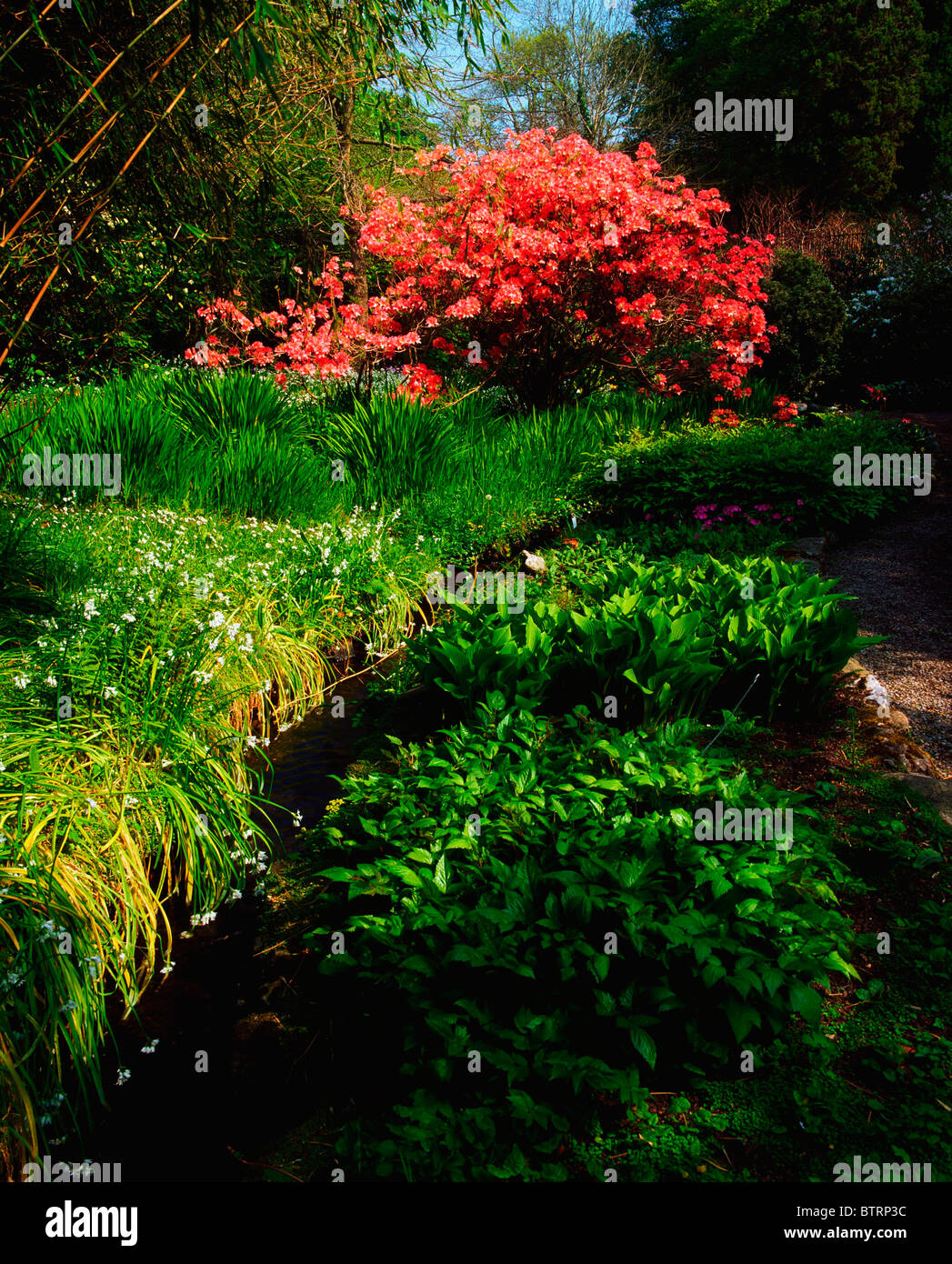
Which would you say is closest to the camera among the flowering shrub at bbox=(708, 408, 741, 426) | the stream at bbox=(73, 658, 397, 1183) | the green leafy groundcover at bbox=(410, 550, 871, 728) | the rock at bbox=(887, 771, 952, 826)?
the stream at bbox=(73, 658, 397, 1183)

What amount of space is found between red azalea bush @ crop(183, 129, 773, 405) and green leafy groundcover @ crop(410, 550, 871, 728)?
544 cm

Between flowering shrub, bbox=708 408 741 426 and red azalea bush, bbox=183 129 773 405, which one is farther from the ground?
red azalea bush, bbox=183 129 773 405

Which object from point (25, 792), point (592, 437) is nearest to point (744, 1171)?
point (25, 792)

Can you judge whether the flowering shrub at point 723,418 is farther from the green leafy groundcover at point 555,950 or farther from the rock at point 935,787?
the green leafy groundcover at point 555,950

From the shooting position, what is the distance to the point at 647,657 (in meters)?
3.49

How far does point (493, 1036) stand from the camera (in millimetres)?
2123

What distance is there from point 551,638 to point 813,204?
21377 millimetres

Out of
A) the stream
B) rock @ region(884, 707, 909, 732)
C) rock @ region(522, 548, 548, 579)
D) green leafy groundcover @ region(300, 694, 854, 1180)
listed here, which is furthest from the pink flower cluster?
the stream

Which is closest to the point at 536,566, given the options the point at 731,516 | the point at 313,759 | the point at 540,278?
the point at 731,516

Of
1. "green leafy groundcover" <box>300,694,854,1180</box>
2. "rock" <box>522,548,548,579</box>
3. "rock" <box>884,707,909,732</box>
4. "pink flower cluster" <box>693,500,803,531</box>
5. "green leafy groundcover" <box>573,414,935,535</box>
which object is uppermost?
"green leafy groundcover" <box>573,414,935,535</box>

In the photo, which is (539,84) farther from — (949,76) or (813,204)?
(949,76)

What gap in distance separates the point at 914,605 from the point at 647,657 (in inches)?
111

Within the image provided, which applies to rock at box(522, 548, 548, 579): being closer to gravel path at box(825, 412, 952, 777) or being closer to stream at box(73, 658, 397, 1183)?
gravel path at box(825, 412, 952, 777)

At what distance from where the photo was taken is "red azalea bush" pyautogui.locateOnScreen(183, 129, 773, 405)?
332 inches
